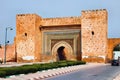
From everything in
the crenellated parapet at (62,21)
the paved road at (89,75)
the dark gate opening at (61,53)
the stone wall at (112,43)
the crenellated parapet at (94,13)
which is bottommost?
the paved road at (89,75)

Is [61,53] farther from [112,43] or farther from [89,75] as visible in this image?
[89,75]

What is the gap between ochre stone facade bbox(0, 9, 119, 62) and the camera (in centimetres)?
3109

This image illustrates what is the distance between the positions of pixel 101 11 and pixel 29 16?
835 centimetres

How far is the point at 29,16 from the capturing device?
33062 millimetres

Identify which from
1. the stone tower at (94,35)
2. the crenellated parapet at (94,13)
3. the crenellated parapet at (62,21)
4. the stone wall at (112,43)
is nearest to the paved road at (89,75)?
the stone tower at (94,35)

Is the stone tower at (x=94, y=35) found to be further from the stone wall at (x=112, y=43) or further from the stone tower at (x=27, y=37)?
the stone tower at (x=27, y=37)

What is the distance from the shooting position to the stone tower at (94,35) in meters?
30.8

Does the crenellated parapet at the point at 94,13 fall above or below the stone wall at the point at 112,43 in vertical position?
above

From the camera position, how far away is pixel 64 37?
107ft

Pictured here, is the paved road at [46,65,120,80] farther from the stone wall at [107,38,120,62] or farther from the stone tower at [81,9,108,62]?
the stone wall at [107,38,120,62]

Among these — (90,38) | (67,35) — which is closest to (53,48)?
(67,35)

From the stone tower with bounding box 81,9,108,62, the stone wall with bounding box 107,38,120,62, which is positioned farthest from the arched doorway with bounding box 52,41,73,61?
the stone wall with bounding box 107,38,120,62

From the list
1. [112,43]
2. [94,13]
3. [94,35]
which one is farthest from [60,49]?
[112,43]

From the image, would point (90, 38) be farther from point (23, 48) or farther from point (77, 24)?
point (23, 48)
